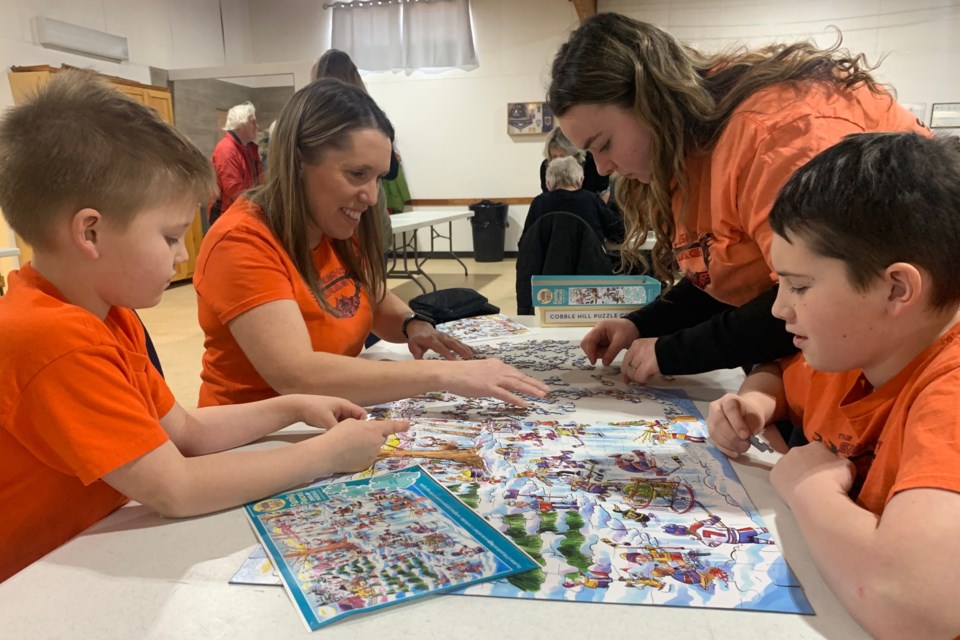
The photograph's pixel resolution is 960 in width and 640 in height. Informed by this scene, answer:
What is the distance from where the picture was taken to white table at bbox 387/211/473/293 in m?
4.99

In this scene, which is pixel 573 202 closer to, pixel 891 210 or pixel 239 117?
pixel 891 210

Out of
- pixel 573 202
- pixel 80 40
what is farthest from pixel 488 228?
pixel 573 202

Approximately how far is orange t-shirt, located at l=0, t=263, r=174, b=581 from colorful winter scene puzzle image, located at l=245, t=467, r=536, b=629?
0.18 metres

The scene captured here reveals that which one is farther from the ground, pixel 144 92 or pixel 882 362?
pixel 144 92

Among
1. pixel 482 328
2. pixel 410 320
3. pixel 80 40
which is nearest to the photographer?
pixel 410 320

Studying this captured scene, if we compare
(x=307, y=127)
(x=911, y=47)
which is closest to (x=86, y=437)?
(x=307, y=127)

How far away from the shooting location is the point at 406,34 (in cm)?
743

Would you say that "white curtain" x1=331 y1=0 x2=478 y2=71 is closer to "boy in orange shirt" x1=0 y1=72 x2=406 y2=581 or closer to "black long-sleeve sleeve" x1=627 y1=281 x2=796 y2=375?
"black long-sleeve sleeve" x1=627 y1=281 x2=796 y2=375

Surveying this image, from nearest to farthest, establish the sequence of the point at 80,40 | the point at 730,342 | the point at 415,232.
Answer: the point at 730,342, the point at 80,40, the point at 415,232

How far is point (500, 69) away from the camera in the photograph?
24.0 feet

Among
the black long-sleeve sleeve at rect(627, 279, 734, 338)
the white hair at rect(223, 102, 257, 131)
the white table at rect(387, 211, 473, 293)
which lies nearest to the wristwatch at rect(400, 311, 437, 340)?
the black long-sleeve sleeve at rect(627, 279, 734, 338)

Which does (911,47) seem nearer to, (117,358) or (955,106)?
(955,106)

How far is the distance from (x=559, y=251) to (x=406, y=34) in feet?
17.8

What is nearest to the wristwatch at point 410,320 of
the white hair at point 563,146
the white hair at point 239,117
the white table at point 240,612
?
the white table at point 240,612
